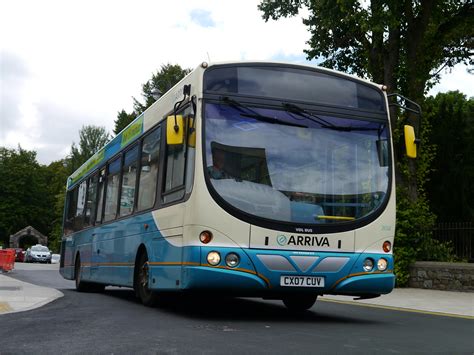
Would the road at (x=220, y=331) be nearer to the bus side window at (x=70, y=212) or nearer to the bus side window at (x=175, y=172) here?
the bus side window at (x=175, y=172)

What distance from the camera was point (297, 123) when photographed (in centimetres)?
921

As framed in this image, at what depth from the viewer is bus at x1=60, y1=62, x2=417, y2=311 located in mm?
8578

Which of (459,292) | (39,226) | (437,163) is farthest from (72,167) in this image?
(459,292)

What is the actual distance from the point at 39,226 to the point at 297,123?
91.3m

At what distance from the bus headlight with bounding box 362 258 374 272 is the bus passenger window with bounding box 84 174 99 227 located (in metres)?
7.48

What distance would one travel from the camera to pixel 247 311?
1088cm

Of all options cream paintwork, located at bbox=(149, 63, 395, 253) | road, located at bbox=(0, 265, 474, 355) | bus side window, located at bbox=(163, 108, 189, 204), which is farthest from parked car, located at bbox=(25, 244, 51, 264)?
cream paintwork, located at bbox=(149, 63, 395, 253)

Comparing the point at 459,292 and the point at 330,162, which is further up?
the point at 330,162

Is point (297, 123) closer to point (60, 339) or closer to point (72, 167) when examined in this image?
point (60, 339)

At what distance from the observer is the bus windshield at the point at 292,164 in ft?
28.6

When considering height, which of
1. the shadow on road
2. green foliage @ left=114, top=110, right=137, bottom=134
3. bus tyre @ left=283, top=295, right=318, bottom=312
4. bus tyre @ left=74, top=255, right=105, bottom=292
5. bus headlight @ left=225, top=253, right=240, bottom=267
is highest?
green foliage @ left=114, top=110, right=137, bottom=134

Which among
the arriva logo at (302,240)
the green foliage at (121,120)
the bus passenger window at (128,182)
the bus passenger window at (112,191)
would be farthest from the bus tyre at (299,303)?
the green foliage at (121,120)

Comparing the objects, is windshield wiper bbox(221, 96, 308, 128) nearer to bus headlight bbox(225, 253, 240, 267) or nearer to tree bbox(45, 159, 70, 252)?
bus headlight bbox(225, 253, 240, 267)

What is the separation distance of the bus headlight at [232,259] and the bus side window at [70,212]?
1010cm
